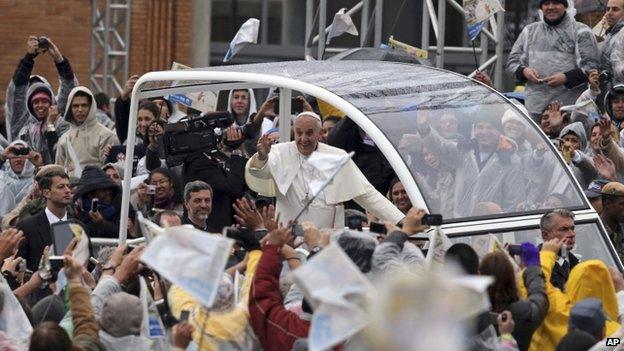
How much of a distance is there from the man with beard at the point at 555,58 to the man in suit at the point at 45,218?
4040 millimetres

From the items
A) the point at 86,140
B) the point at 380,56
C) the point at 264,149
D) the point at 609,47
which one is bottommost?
the point at 86,140

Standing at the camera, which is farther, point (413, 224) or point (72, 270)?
point (413, 224)

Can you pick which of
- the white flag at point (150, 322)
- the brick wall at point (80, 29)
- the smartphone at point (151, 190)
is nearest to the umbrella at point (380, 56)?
the smartphone at point (151, 190)

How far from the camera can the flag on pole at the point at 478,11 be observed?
15406 mm

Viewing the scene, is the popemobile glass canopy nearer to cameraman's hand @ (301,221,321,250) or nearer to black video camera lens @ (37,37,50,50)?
cameraman's hand @ (301,221,321,250)

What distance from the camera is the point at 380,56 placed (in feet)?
48.2

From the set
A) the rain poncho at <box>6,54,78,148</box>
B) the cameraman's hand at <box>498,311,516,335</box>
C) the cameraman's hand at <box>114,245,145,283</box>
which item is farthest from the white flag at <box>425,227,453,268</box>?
the rain poncho at <box>6,54,78,148</box>

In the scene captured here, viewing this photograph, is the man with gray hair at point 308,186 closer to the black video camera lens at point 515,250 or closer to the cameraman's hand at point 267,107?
the black video camera lens at point 515,250

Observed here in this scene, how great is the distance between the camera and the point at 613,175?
13.6 m

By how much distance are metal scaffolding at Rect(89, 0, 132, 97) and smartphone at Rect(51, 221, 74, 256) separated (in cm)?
966

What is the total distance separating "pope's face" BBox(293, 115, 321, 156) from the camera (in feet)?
37.1

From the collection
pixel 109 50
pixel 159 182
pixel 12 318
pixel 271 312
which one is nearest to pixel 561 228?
pixel 271 312

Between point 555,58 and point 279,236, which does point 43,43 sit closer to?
point 555,58

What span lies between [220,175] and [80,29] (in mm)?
12486
